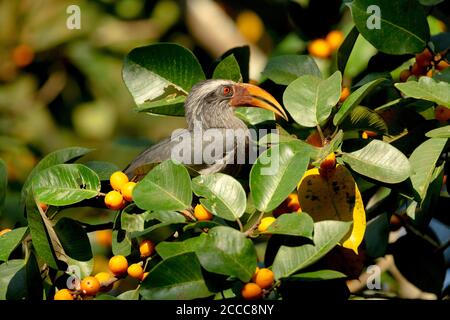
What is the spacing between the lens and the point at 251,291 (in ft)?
8.40

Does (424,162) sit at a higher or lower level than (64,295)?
higher

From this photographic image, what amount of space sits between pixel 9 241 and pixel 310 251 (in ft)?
3.69

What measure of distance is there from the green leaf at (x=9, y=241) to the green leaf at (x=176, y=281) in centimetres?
63

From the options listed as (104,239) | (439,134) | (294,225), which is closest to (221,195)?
(294,225)

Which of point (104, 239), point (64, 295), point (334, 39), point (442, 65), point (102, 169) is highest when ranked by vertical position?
point (334, 39)

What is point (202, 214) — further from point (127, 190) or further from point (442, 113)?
point (442, 113)

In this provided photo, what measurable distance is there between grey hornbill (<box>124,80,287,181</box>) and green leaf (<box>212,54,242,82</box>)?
178 mm

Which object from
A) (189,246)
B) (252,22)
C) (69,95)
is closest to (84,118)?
(69,95)

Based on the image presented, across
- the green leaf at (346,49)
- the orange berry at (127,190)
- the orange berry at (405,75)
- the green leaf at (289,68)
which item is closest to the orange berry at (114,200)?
the orange berry at (127,190)

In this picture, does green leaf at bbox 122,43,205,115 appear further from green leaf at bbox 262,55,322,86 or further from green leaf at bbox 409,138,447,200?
green leaf at bbox 409,138,447,200

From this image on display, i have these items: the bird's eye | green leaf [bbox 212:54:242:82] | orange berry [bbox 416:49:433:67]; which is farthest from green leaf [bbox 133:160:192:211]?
the bird's eye

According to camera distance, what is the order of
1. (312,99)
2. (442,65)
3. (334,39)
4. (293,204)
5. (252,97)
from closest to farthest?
(312,99)
(293,204)
(442,65)
(334,39)
(252,97)

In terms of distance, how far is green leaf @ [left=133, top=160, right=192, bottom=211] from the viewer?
2756 millimetres
